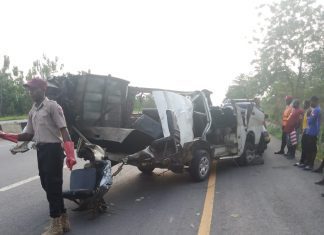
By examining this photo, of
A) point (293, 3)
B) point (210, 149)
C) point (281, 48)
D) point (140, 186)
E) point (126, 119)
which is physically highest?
point (293, 3)

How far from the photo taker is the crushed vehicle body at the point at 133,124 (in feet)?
23.3

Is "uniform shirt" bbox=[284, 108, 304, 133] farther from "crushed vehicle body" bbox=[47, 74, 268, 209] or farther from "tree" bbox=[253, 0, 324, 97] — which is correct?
"tree" bbox=[253, 0, 324, 97]

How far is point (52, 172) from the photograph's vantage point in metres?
5.21

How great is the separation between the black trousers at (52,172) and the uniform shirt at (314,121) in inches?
273

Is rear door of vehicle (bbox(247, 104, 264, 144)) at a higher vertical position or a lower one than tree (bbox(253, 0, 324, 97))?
lower

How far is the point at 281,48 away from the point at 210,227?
673 inches

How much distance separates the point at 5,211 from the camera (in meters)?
6.30

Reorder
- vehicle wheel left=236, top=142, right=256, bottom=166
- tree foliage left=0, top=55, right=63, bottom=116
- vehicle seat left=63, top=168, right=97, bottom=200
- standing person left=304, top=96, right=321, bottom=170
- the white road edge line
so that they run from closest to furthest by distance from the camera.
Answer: vehicle seat left=63, top=168, right=97, bottom=200
the white road edge line
standing person left=304, top=96, right=321, bottom=170
vehicle wheel left=236, top=142, right=256, bottom=166
tree foliage left=0, top=55, right=63, bottom=116

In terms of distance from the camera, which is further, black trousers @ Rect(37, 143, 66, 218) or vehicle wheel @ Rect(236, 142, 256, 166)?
vehicle wheel @ Rect(236, 142, 256, 166)

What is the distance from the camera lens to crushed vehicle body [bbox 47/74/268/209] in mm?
7109

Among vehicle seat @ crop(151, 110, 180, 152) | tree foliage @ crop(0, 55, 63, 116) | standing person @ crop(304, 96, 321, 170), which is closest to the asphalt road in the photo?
standing person @ crop(304, 96, 321, 170)

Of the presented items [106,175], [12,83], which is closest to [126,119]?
[106,175]

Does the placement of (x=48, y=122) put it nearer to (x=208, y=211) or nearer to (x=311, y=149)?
(x=208, y=211)

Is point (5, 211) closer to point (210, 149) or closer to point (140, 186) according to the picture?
point (140, 186)
